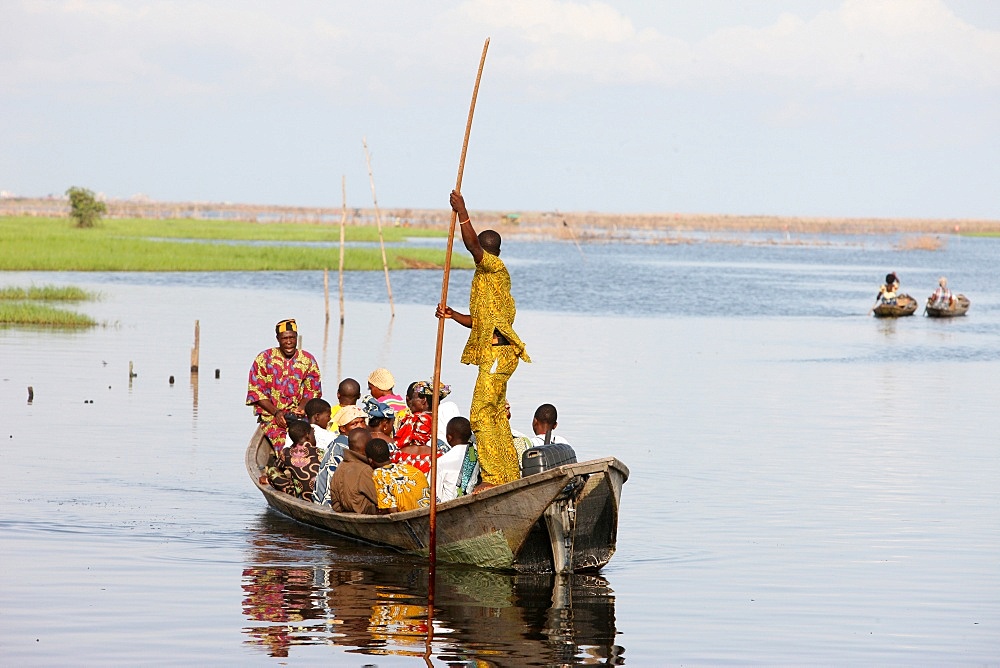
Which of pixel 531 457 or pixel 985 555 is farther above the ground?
pixel 531 457

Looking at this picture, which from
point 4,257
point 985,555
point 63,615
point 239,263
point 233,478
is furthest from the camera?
point 239,263

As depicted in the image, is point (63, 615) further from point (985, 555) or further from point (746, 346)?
point (746, 346)

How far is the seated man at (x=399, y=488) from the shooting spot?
10.1 m

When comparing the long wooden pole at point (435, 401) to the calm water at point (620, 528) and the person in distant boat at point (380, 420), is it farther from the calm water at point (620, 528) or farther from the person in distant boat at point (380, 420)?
the person in distant boat at point (380, 420)

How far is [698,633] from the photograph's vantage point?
828cm

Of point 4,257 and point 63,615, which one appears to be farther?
point 4,257

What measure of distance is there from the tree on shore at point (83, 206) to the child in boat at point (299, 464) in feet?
195

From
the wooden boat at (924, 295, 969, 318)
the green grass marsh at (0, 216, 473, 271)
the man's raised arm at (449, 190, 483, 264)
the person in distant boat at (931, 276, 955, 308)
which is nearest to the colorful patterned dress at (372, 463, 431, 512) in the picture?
the man's raised arm at (449, 190, 483, 264)

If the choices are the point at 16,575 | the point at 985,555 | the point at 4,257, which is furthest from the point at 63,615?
the point at 4,257

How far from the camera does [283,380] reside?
12039 millimetres

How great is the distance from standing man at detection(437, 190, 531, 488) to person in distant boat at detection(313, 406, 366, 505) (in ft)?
4.40

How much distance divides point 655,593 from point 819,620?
1118 millimetres

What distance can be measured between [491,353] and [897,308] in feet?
88.7

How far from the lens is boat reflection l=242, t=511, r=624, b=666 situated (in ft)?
25.7
